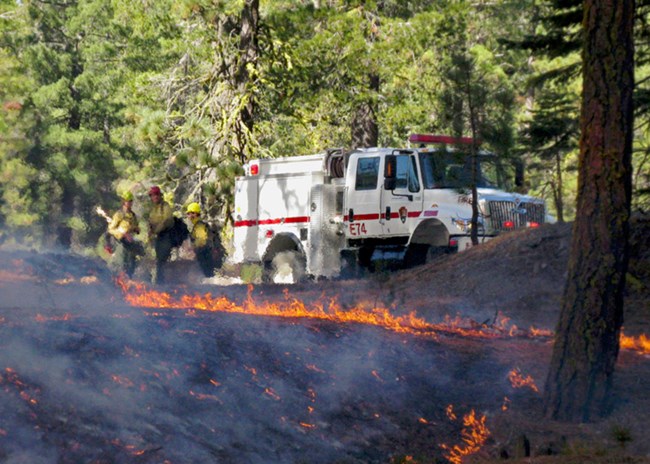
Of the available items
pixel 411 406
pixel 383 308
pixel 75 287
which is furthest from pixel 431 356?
pixel 75 287

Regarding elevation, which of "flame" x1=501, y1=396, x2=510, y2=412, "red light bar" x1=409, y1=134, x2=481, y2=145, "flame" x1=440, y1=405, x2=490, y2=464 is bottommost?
"flame" x1=440, y1=405, x2=490, y2=464

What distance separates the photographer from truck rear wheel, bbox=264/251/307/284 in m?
22.6

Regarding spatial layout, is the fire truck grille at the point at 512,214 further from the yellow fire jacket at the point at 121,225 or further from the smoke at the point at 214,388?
the smoke at the point at 214,388

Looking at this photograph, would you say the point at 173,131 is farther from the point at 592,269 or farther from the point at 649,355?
the point at 592,269

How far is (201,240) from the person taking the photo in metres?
19.6

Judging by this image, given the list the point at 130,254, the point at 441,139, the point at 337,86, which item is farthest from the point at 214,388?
the point at 337,86

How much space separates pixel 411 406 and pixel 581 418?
5.12 feet

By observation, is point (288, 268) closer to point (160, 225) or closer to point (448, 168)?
point (448, 168)

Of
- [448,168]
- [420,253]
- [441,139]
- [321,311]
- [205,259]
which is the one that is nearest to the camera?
[321,311]

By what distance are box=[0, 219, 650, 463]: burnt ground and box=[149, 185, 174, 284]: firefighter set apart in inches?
251

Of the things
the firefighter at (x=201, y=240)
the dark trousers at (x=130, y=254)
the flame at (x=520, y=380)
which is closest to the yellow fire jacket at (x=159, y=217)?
the dark trousers at (x=130, y=254)

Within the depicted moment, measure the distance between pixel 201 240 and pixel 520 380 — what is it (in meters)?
9.54

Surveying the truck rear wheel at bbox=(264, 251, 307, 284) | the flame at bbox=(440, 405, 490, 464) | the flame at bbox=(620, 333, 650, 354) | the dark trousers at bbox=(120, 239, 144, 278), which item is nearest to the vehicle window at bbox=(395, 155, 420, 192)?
the truck rear wheel at bbox=(264, 251, 307, 284)

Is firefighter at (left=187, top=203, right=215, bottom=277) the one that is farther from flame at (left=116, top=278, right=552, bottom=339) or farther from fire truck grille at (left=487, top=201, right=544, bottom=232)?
fire truck grille at (left=487, top=201, right=544, bottom=232)
